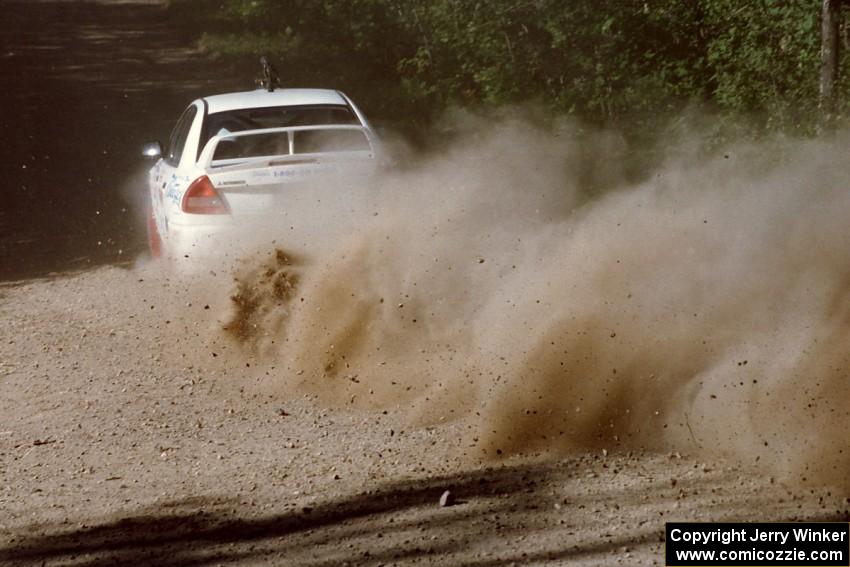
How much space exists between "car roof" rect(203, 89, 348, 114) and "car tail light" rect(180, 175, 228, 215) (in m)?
1.16

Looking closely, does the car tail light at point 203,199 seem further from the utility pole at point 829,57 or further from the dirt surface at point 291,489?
the utility pole at point 829,57

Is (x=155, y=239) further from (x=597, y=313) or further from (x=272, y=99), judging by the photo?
(x=597, y=313)

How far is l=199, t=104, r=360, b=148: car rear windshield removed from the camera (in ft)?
33.9

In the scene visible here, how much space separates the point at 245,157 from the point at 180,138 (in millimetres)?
1444

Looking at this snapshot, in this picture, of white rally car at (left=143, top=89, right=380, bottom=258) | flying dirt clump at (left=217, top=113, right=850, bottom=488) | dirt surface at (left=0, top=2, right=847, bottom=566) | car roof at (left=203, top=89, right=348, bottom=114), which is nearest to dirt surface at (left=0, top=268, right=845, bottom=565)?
dirt surface at (left=0, top=2, right=847, bottom=566)

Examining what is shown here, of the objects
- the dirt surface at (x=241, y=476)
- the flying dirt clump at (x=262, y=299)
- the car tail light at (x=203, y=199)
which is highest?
the car tail light at (x=203, y=199)

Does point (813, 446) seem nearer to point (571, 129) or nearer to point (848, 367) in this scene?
point (848, 367)

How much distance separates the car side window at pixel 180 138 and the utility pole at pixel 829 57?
19.5ft

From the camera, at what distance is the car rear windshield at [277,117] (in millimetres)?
10320

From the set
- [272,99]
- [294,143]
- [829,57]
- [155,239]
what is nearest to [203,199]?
[294,143]

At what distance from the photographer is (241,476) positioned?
6.41 meters

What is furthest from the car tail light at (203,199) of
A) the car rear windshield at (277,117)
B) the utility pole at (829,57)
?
the utility pole at (829,57)

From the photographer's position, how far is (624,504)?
217 inches

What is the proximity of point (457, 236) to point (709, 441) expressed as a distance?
2.95 meters
